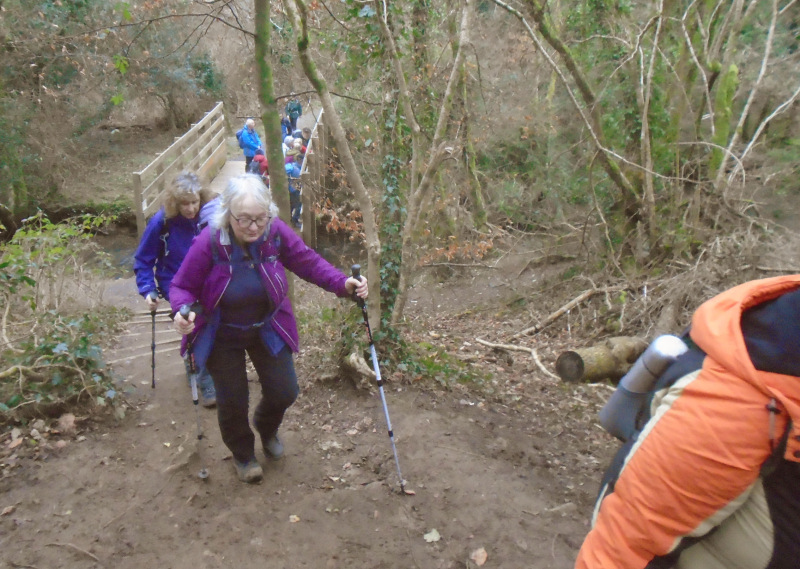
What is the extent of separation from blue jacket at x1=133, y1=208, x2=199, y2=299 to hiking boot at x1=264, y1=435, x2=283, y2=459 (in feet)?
4.98

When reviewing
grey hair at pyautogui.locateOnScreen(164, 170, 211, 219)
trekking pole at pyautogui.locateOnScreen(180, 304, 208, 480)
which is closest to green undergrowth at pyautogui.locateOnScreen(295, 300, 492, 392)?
trekking pole at pyautogui.locateOnScreen(180, 304, 208, 480)

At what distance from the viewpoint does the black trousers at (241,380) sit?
3.24 m

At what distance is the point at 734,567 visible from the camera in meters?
1.41

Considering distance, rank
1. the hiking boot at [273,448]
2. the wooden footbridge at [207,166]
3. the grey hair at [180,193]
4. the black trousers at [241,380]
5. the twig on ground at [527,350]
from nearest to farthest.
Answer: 1. the black trousers at [241,380]
2. the hiking boot at [273,448]
3. the grey hair at [180,193]
4. the twig on ground at [527,350]
5. the wooden footbridge at [207,166]

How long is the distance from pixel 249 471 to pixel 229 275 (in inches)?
51.9

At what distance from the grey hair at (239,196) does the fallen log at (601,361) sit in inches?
163

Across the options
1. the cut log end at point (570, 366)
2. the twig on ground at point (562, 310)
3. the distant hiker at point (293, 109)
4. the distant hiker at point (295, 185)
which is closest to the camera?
the cut log end at point (570, 366)

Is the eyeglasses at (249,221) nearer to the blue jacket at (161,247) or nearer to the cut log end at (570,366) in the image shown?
the blue jacket at (161,247)

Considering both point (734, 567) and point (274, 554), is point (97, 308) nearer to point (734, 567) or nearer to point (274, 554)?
point (274, 554)

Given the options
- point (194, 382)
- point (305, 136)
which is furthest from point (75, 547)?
point (305, 136)

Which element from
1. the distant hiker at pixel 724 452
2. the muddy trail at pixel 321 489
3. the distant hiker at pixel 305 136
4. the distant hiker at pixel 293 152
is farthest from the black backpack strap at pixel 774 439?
the distant hiker at pixel 305 136

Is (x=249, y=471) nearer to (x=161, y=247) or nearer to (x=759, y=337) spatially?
(x=161, y=247)

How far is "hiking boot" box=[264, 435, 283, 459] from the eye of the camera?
3814mm

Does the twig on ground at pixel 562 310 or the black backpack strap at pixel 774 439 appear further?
the twig on ground at pixel 562 310
